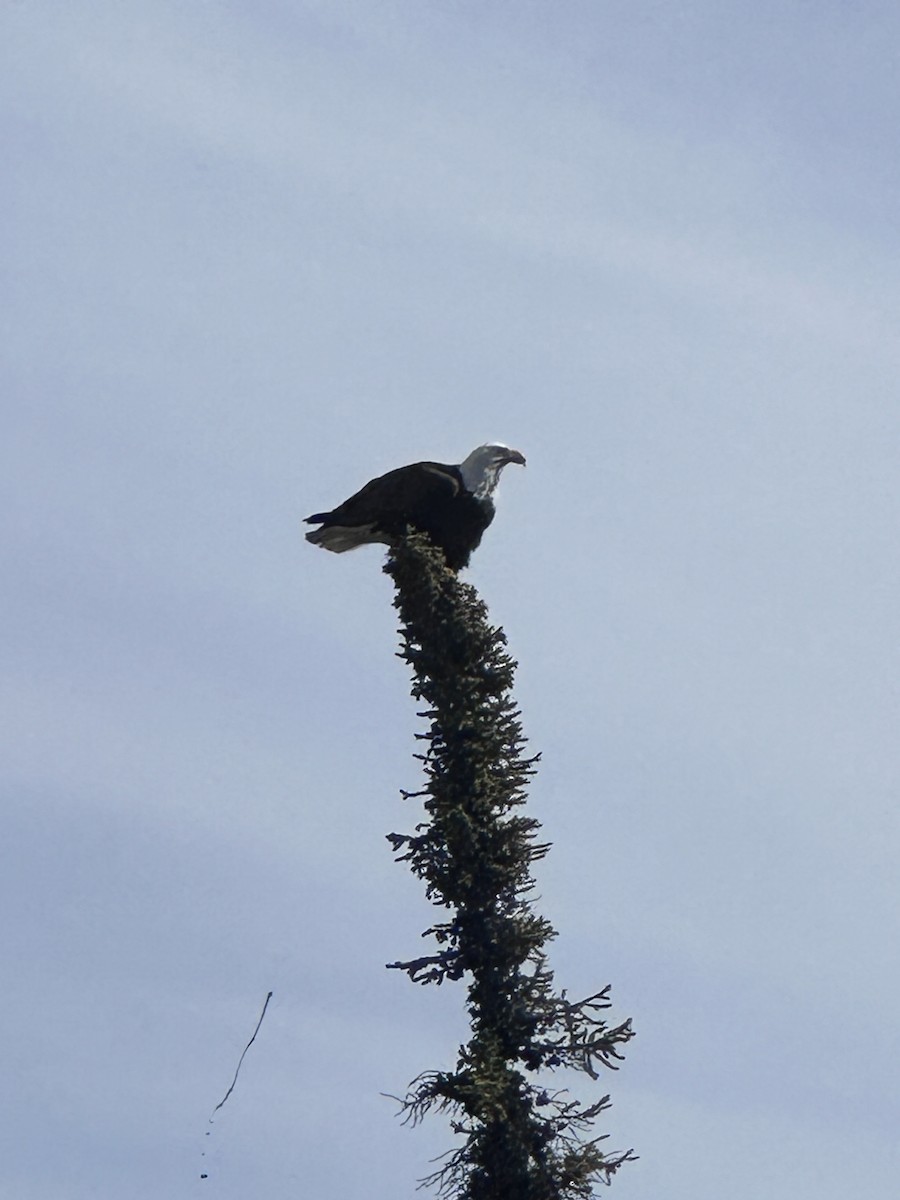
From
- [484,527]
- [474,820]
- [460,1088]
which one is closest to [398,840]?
[474,820]

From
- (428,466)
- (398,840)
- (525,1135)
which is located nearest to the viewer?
(525,1135)

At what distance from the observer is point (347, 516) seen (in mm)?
20984

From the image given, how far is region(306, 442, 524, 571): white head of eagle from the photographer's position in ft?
67.5

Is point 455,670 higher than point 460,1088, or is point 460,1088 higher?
point 455,670

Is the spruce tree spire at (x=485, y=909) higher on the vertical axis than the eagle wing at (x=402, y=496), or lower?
lower

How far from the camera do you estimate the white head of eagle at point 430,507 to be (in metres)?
20.6

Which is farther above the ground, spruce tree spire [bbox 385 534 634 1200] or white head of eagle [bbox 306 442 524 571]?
white head of eagle [bbox 306 442 524 571]

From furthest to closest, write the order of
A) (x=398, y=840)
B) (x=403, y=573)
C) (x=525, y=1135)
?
1. (x=403, y=573)
2. (x=398, y=840)
3. (x=525, y=1135)

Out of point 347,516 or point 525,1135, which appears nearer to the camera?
point 525,1135

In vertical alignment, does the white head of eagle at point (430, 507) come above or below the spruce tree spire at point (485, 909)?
above

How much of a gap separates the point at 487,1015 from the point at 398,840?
1.49 metres

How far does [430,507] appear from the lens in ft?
67.6

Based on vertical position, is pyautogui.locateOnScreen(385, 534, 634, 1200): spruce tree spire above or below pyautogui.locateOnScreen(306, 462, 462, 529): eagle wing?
below

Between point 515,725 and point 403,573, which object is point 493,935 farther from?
point 403,573
